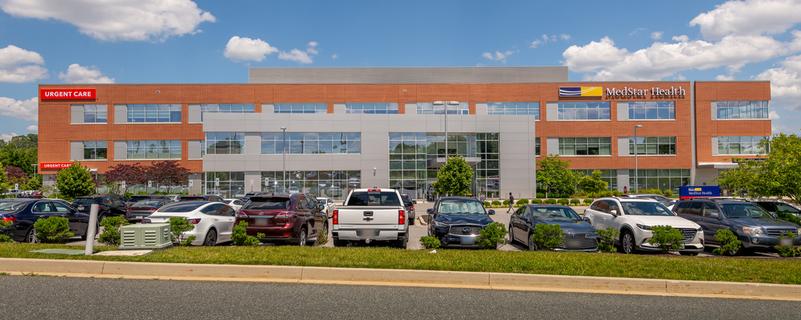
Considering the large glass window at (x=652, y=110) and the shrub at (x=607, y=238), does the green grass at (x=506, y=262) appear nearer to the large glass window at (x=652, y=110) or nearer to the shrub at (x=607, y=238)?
the shrub at (x=607, y=238)

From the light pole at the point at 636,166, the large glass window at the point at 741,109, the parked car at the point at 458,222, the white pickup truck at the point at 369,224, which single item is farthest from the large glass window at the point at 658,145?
the white pickup truck at the point at 369,224

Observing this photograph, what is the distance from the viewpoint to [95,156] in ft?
198

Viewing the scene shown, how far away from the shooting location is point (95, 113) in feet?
200

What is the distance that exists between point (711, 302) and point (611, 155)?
57.1 meters

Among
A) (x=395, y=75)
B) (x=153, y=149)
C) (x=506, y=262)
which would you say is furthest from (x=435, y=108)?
(x=506, y=262)

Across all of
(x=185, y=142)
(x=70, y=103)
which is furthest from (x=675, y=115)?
(x=70, y=103)

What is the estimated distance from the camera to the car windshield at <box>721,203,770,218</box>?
49.6 feet

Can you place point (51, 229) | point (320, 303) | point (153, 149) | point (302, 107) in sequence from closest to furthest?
point (320, 303) < point (51, 229) < point (153, 149) < point (302, 107)

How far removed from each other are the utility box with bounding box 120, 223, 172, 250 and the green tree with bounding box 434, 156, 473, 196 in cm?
2786

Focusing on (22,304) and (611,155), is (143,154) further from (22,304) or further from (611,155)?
(22,304)

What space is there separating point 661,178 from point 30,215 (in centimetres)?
6184

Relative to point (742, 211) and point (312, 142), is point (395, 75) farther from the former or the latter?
point (742, 211)

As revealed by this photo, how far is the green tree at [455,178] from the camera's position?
38219 millimetres

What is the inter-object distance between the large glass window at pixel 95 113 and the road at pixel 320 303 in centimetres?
5894
